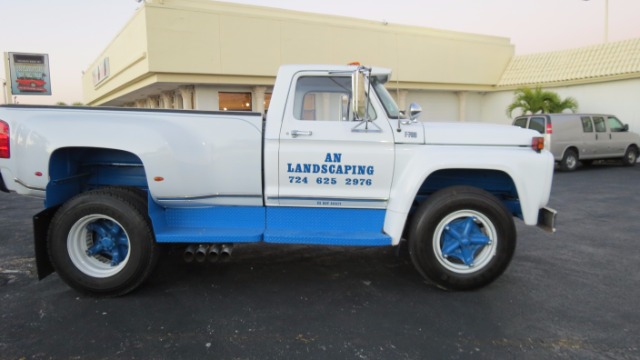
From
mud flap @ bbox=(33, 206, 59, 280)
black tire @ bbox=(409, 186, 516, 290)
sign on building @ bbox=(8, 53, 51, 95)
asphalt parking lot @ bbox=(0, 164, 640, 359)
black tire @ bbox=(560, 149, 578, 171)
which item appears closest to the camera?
asphalt parking lot @ bbox=(0, 164, 640, 359)

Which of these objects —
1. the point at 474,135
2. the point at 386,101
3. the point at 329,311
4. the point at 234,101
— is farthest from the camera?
the point at 234,101

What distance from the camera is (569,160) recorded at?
595 inches

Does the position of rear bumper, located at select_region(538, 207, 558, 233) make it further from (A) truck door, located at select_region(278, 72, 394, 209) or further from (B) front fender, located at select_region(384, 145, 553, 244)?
(A) truck door, located at select_region(278, 72, 394, 209)

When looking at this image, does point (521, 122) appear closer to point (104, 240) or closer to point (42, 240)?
point (104, 240)

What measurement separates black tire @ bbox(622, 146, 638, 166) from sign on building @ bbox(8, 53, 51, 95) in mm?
34414

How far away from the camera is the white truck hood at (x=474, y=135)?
168 inches

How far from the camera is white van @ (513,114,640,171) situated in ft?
48.3

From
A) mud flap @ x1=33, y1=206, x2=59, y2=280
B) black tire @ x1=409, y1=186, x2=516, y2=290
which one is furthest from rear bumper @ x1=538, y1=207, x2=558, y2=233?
mud flap @ x1=33, y1=206, x2=59, y2=280

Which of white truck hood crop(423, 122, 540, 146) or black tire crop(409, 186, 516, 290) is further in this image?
white truck hood crop(423, 122, 540, 146)

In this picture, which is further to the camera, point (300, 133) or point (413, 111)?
point (413, 111)

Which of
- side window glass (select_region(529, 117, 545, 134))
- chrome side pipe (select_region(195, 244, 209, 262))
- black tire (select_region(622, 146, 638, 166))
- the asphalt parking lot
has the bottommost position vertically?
the asphalt parking lot

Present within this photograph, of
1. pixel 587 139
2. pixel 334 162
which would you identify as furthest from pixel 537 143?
pixel 587 139

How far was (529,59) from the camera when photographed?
23.0 m

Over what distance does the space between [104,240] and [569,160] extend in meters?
15.2
